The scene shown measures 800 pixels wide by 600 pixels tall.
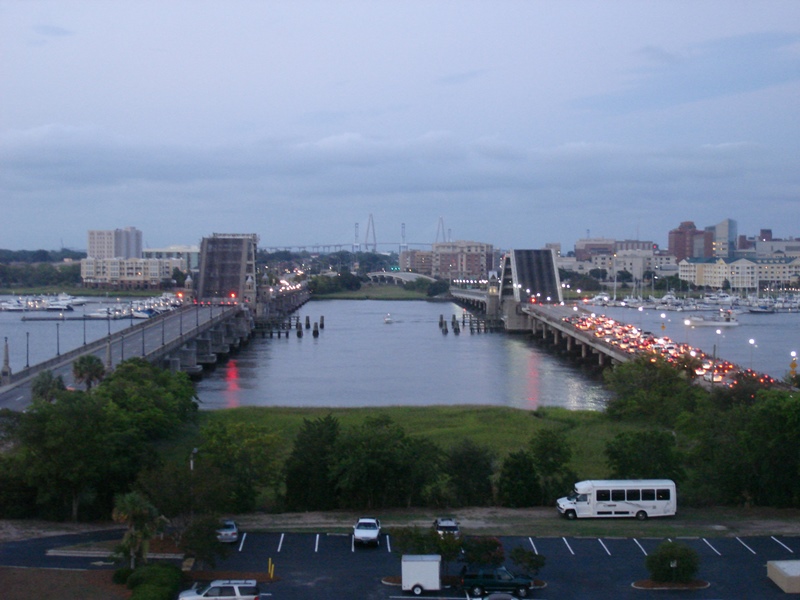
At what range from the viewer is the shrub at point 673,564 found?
28.7 feet

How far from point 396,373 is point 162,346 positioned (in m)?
8.14

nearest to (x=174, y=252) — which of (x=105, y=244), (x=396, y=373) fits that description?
(x=105, y=244)

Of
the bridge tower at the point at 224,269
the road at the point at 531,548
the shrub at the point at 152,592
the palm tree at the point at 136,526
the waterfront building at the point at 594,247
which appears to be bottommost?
the road at the point at 531,548

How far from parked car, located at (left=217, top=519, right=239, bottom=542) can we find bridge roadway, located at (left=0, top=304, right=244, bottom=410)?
30.0 feet

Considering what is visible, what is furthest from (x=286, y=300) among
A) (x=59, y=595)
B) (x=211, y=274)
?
(x=59, y=595)

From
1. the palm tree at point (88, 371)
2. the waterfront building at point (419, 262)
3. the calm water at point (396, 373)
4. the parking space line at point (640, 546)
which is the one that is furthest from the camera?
the waterfront building at point (419, 262)

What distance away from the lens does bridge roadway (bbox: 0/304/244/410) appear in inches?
868

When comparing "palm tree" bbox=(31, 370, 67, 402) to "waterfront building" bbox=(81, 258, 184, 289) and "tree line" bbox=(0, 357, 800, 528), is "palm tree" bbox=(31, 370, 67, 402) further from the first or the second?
"waterfront building" bbox=(81, 258, 184, 289)

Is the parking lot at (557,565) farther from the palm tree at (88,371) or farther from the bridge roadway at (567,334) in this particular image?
the bridge roadway at (567,334)

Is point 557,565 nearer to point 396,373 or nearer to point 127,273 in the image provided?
point 396,373

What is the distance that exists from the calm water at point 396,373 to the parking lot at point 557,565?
14859 millimetres

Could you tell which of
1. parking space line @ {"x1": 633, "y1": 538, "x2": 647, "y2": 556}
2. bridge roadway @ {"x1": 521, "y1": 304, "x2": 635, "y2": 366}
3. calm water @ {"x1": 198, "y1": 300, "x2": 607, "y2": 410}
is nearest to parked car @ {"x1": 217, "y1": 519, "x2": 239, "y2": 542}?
parking space line @ {"x1": 633, "y1": 538, "x2": 647, "y2": 556}

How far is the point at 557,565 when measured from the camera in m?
9.52

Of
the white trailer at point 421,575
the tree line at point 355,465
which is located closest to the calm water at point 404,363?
the tree line at point 355,465
